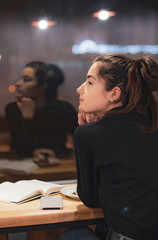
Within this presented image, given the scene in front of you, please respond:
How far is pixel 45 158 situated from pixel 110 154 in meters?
1.47

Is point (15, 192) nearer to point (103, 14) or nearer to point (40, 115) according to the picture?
point (40, 115)

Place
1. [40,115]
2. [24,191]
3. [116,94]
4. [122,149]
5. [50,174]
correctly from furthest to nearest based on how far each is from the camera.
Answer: [40,115], [50,174], [24,191], [116,94], [122,149]

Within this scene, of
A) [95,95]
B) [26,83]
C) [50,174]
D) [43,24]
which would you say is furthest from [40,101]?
[95,95]

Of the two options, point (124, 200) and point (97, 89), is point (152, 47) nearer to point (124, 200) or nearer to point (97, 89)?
point (97, 89)

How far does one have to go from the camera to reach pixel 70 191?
5.02ft

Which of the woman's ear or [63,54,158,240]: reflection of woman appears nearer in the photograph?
[63,54,158,240]: reflection of woman

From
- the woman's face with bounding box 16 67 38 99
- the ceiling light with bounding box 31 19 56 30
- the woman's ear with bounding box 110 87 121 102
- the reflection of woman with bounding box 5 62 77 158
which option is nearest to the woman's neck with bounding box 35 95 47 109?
the reflection of woman with bounding box 5 62 77 158

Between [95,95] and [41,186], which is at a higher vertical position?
[95,95]

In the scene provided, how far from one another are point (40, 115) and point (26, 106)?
7.0 inches

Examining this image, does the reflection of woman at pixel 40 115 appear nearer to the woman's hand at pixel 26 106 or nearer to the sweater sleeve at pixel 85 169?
the woman's hand at pixel 26 106

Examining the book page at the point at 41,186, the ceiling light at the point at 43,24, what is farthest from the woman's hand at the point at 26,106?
the book page at the point at 41,186

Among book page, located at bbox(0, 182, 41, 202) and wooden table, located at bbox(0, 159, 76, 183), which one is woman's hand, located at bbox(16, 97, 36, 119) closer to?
wooden table, located at bbox(0, 159, 76, 183)

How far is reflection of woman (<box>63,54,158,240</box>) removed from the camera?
1132 mm

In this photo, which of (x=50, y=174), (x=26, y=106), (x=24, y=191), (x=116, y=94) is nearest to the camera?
(x=116, y=94)
